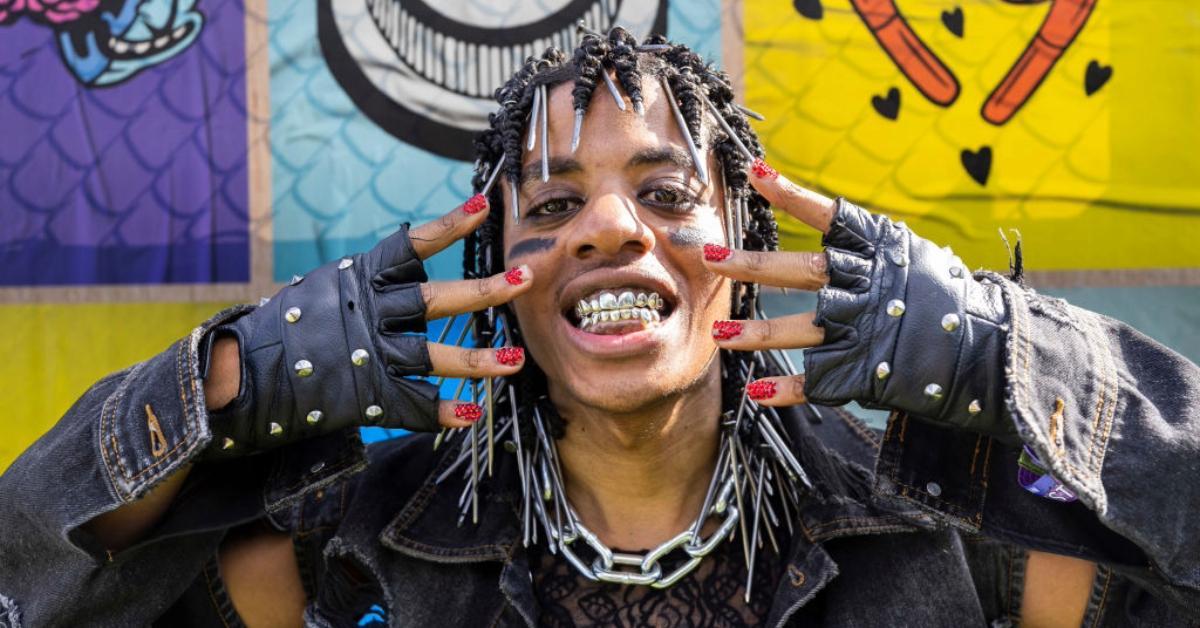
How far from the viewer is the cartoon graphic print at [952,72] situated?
8.98 feet

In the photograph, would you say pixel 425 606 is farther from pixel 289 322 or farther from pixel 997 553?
pixel 997 553

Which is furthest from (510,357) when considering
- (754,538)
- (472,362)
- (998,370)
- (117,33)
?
(117,33)

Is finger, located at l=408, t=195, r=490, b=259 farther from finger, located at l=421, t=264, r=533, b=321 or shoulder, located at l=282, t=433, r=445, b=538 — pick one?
shoulder, located at l=282, t=433, r=445, b=538

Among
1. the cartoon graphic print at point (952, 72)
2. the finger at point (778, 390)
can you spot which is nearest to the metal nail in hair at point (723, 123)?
the finger at point (778, 390)

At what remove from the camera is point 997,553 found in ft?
6.45

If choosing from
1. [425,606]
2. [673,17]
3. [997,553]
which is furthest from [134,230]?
[997,553]

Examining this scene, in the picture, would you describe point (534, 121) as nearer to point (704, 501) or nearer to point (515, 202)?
point (515, 202)

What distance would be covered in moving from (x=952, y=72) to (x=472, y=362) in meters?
1.79

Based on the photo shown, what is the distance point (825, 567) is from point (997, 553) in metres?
0.37

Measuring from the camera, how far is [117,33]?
2.71 m

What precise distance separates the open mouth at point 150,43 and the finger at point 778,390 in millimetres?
2004

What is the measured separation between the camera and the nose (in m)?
1.89

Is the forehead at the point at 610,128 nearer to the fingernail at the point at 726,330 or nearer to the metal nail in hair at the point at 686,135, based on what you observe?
the metal nail in hair at the point at 686,135

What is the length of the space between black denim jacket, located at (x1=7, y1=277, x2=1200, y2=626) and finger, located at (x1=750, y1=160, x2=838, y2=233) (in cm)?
34
